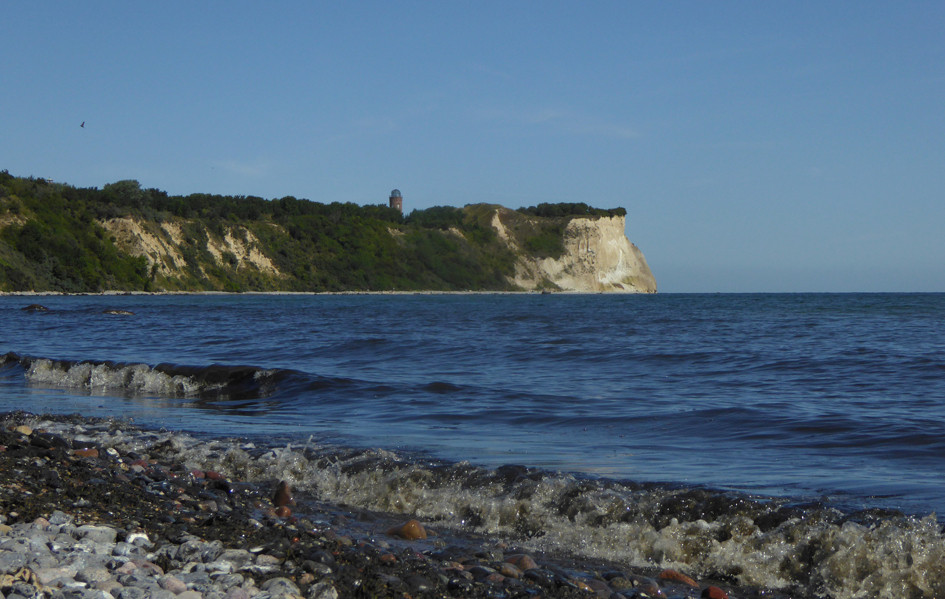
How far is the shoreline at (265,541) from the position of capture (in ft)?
12.2

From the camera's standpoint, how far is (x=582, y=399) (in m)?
10.9

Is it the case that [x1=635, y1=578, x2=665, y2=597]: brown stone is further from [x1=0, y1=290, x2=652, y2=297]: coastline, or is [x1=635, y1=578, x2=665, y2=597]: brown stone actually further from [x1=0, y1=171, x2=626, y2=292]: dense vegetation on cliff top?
[x1=0, y1=171, x2=626, y2=292]: dense vegetation on cliff top

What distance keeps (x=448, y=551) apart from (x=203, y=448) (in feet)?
12.3

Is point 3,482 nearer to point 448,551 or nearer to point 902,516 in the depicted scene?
point 448,551

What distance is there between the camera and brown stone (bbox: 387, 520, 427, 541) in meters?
5.16

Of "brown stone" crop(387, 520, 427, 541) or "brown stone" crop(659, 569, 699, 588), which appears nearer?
"brown stone" crop(659, 569, 699, 588)

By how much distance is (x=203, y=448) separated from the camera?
765 cm

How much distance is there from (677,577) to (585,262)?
4726 inches

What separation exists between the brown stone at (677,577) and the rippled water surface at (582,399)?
5.21 feet

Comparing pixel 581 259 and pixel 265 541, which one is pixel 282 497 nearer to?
pixel 265 541

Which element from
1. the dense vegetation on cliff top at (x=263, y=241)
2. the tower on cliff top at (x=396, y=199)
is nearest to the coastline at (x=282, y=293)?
the dense vegetation on cliff top at (x=263, y=241)

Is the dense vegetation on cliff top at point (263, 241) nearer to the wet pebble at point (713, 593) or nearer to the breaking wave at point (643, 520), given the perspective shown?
the breaking wave at point (643, 520)

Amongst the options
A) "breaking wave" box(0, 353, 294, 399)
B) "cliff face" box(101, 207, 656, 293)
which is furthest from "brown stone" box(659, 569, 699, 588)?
"cliff face" box(101, 207, 656, 293)

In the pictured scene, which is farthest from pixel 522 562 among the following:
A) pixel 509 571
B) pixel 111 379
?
pixel 111 379
